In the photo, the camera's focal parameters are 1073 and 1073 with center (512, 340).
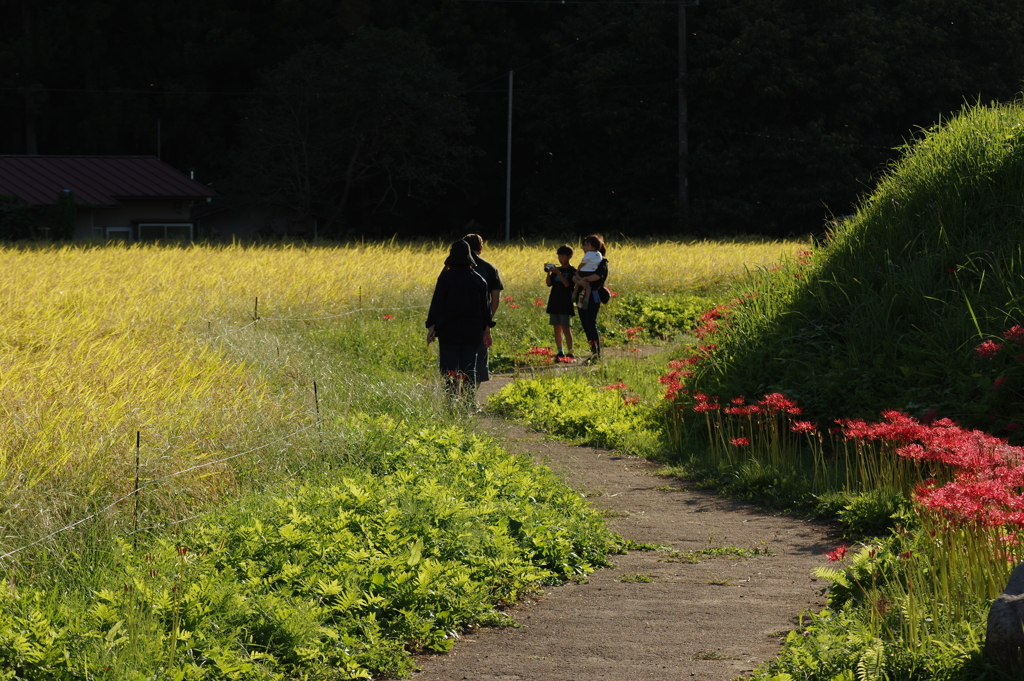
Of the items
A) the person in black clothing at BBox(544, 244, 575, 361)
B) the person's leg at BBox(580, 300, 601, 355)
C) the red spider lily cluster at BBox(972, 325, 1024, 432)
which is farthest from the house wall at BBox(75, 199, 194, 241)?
the red spider lily cluster at BBox(972, 325, 1024, 432)

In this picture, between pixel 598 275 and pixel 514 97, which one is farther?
pixel 514 97

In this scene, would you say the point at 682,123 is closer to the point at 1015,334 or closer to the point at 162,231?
the point at 162,231

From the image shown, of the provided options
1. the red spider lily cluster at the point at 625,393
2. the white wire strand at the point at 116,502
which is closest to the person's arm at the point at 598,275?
the red spider lily cluster at the point at 625,393

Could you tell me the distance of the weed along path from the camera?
178 inches

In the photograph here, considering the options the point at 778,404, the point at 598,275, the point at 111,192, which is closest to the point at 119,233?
the point at 111,192

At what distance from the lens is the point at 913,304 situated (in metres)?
9.24

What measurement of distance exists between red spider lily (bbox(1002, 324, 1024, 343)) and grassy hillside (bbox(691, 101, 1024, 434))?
0.02 m

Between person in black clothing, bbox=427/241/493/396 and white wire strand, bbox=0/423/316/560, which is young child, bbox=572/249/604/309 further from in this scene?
white wire strand, bbox=0/423/316/560

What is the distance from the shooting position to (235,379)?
8250mm

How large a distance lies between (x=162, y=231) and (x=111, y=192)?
273 cm

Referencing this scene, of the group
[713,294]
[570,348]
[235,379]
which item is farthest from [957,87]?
[235,379]

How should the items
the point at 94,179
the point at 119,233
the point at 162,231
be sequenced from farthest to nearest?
the point at 162,231 → the point at 119,233 → the point at 94,179

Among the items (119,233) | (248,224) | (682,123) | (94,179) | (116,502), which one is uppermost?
(682,123)

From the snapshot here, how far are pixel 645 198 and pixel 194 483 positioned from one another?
39990mm
